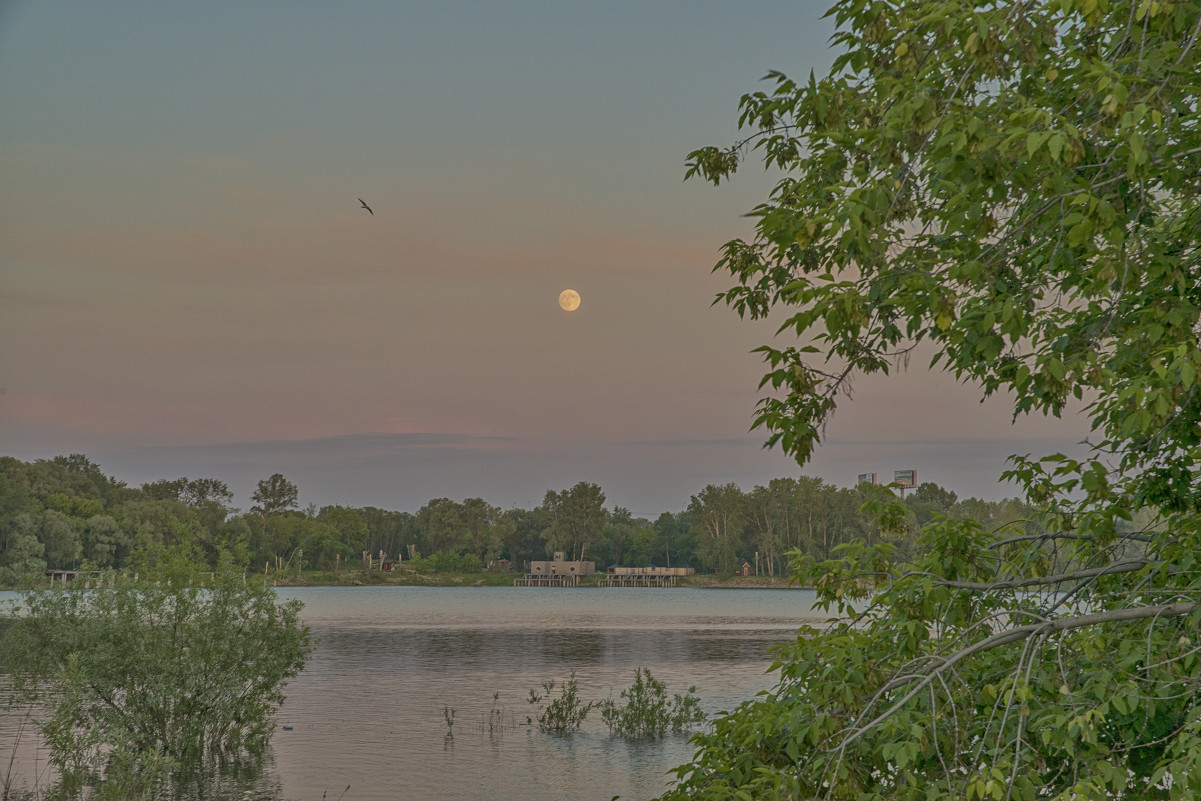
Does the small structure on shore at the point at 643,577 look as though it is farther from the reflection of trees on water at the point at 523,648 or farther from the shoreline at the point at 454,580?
the reflection of trees on water at the point at 523,648

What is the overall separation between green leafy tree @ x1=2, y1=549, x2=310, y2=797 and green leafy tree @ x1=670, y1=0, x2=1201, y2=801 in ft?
46.6

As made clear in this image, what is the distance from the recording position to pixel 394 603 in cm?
10512

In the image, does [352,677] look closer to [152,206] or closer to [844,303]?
[152,206]

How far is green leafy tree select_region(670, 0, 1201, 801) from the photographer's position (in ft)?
14.5

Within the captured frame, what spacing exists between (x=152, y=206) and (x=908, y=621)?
51759 mm

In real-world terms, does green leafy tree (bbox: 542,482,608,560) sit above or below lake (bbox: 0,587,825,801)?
above

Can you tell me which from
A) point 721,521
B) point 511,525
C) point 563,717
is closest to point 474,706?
point 563,717

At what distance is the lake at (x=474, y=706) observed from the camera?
2073cm

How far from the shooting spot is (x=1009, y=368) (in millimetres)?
5668

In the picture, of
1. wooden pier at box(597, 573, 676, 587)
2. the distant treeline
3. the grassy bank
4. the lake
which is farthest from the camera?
wooden pier at box(597, 573, 676, 587)

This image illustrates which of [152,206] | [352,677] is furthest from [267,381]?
[352,677]

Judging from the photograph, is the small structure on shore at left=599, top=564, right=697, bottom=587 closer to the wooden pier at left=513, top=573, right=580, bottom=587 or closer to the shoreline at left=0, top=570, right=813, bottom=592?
the shoreline at left=0, top=570, right=813, bottom=592

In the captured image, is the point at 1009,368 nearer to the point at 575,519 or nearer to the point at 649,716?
the point at 649,716

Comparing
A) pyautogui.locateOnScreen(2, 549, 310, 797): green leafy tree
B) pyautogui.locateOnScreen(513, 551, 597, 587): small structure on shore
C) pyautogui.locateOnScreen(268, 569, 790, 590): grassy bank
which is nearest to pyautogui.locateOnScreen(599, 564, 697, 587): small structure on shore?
pyautogui.locateOnScreen(268, 569, 790, 590): grassy bank
